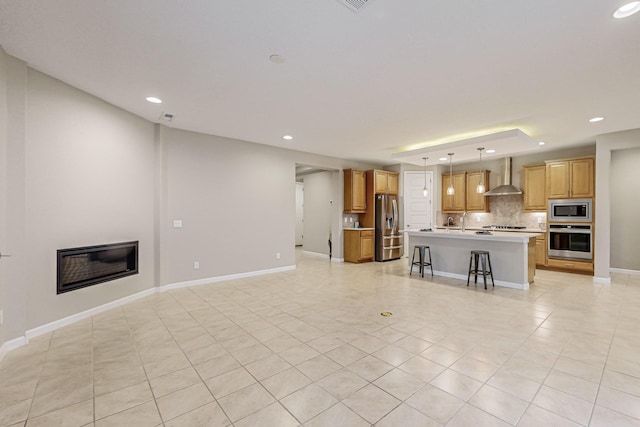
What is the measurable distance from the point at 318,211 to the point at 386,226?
2179 millimetres

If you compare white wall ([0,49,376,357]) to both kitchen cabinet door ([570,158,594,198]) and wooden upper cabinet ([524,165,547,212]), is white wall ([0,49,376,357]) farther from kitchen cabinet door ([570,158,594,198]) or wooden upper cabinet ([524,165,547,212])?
kitchen cabinet door ([570,158,594,198])

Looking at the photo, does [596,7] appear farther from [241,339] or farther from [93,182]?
[93,182]

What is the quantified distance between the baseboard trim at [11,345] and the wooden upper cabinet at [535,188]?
30.1 feet

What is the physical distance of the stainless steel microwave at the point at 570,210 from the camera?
239 inches

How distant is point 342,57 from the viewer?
8.92ft

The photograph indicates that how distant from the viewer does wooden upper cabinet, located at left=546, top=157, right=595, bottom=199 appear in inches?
239

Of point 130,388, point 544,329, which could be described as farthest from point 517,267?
point 130,388

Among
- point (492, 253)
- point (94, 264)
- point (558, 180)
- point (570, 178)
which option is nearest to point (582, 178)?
point (570, 178)

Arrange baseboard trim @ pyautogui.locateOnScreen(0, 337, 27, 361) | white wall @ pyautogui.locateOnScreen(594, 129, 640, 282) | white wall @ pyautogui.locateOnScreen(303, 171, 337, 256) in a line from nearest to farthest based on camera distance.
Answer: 1. baseboard trim @ pyautogui.locateOnScreen(0, 337, 27, 361)
2. white wall @ pyautogui.locateOnScreen(594, 129, 640, 282)
3. white wall @ pyautogui.locateOnScreen(303, 171, 337, 256)

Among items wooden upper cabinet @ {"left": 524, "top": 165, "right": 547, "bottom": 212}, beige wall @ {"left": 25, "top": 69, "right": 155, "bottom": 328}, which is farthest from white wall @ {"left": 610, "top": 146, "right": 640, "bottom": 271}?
beige wall @ {"left": 25, "top": 69, "right": 155, "bottom": 328}

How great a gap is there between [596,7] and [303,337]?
368 cm

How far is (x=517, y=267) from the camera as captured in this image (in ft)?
16.8

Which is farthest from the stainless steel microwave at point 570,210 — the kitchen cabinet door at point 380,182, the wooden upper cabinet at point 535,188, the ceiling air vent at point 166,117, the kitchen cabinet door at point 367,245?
the ceiling air vent at point 166,117

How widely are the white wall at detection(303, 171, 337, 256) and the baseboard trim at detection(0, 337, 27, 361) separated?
240 inches
